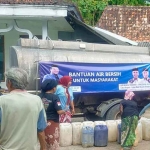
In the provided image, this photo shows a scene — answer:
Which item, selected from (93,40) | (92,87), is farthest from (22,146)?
(93,40)

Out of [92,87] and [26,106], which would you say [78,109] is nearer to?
[92,87]

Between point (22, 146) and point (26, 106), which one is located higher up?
point (26, 106)

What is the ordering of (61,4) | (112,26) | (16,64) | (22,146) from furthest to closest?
(112,26), (61,4), (16,64), (22,146)

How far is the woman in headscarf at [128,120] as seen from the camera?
763 cm

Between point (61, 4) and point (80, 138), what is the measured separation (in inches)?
187

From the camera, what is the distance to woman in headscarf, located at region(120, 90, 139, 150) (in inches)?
301

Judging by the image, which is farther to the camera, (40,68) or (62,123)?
(40,68)

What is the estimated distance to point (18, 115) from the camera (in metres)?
3.41

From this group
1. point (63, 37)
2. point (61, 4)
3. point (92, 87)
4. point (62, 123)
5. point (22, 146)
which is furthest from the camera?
point (63, 37)

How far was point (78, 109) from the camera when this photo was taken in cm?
1030

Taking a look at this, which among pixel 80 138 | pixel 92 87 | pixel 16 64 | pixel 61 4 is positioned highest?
pixel 61 4

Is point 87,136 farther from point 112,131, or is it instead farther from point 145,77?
point 145,77

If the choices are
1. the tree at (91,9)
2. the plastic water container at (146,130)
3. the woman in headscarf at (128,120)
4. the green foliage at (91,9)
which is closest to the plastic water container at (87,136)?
the woman in headscarf at (128,120)

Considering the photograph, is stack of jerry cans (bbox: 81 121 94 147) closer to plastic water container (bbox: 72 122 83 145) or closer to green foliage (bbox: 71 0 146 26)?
plastic water container (bbox: 72 122 83 145)
